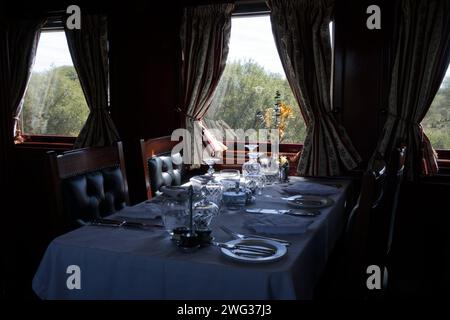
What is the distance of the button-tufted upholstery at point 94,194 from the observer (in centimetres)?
186

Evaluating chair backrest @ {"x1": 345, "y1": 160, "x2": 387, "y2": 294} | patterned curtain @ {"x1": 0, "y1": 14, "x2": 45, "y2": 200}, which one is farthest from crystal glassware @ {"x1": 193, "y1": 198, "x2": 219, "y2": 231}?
patterned curtain @ {"x1": 0, "y1": 14, "x2": 45, "y2": 200}

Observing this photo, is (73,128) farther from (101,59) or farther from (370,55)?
(370,55)

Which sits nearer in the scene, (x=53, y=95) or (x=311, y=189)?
(x=311, y=189)

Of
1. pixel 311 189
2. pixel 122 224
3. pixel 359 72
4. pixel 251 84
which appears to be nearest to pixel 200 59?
pixel 251 84

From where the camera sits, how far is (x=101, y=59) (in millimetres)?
3998

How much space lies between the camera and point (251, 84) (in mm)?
3695

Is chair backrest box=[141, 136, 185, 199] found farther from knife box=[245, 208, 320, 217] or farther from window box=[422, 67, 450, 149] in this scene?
window box=[422, 67, 450, 149]

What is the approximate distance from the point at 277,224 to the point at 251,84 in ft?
7.26

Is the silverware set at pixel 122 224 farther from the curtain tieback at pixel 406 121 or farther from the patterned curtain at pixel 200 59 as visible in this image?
the curtain tieback at pixel 406 121

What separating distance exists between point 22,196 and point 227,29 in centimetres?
216

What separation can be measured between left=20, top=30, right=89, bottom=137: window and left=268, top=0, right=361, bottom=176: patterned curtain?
207 cm

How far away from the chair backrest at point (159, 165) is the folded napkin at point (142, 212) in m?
0.49

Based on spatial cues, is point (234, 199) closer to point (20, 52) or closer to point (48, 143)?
point (48, 143)

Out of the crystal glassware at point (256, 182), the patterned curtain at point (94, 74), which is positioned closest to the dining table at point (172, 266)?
the crystal glassware at point (256, 182)
